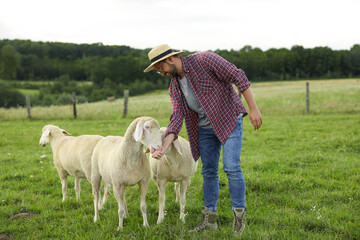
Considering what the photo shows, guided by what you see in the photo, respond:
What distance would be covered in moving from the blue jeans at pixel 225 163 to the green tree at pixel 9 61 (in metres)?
36.8

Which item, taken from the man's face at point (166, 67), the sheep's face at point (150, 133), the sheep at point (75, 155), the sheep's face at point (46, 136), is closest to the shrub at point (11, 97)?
the sheep's face at point (46, 136)

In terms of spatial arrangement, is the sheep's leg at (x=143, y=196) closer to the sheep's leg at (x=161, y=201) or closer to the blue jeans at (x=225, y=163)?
the sheep's leg at (x=161, y=201)

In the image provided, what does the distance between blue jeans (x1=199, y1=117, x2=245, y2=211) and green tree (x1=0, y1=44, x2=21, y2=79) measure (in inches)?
1450

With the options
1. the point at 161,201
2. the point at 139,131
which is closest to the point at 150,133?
the point at 139,131

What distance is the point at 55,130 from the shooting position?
588cm

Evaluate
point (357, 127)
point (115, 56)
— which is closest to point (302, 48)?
point (357, 127)

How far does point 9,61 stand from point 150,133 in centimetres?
4796

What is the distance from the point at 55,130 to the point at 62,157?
2.63ft

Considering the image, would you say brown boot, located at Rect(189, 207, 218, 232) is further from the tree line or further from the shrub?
the shrub

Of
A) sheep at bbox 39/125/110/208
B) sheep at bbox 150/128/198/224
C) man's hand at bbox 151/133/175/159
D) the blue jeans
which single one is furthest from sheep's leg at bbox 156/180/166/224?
sheep at bbox 39/125/110/208

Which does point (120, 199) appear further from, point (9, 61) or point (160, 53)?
point (9, 61)

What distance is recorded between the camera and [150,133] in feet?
12.1

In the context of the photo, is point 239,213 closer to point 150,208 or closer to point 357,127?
point 150,208

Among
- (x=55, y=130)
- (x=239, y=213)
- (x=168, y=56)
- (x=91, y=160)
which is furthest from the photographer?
(x=55, y=130)
